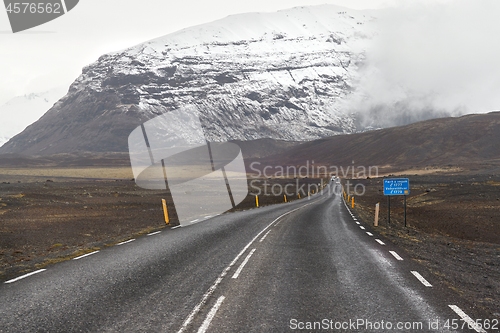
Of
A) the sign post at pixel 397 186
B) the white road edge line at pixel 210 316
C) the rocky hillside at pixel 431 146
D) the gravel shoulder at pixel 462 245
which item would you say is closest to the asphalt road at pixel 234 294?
the white road edge line at pixel 210 316

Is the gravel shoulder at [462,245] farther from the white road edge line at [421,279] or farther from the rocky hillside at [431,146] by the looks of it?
the rocky hillside at [431,146]

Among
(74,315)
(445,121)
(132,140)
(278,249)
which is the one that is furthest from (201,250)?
(445,121)

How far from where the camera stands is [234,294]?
8281 millimetres

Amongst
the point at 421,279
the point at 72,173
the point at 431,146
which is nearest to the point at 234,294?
the point at 421,279

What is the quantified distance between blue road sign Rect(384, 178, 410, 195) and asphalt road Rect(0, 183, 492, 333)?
31.9ft

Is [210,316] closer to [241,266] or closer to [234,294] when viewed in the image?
[234,294]

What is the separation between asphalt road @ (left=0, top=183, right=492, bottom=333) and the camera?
6.63 m

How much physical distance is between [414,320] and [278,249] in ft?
23.8

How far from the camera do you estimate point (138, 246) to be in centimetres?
1465

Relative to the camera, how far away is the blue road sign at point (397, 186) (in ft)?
74.6

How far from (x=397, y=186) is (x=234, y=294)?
17269 mm

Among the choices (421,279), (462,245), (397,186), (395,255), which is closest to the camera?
(421,279)

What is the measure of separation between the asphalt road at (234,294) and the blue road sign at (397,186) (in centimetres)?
972

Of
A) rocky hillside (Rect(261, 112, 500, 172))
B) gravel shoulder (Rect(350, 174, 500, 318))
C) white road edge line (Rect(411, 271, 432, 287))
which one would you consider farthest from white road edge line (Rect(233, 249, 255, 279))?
rocky hillside (Rect(261, 112, 500, 172))
